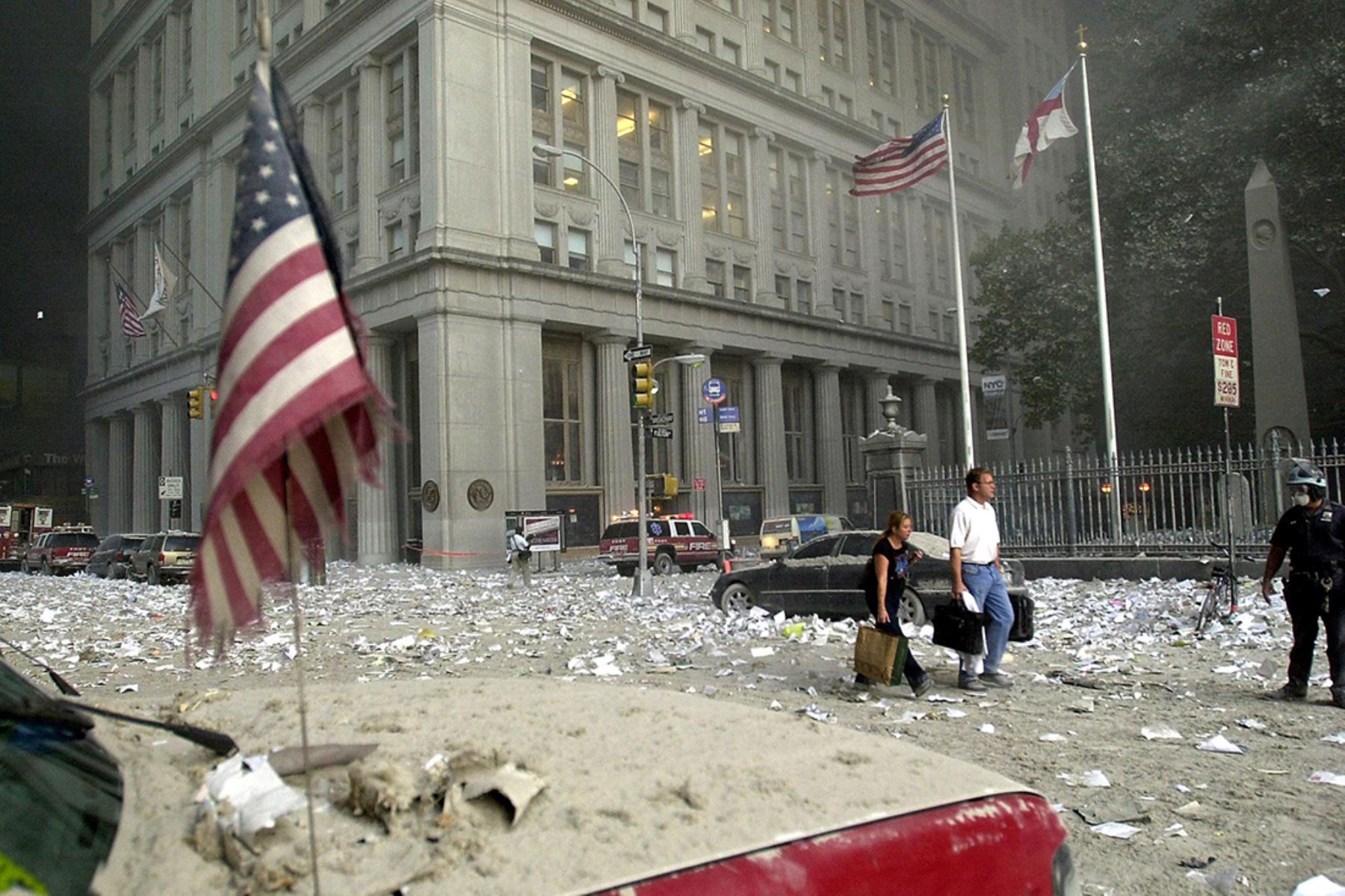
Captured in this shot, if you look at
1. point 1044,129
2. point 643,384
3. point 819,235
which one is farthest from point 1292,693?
point 819,235

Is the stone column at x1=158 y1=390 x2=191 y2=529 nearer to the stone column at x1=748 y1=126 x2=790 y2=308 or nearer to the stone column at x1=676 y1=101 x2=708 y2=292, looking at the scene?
the stone column at x1=676 y1=101 x2=708 y2=292

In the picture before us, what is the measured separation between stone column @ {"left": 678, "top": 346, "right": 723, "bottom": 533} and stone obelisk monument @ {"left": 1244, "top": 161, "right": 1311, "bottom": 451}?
2448 cm

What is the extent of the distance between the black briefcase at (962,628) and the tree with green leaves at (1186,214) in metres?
25.7

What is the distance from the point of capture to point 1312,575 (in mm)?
8078

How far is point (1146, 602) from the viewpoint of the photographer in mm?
15023

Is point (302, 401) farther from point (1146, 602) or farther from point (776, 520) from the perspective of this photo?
point (776, 520)

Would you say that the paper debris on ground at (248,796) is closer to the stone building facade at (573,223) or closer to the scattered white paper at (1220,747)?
the scattered white paper at (1220,747)

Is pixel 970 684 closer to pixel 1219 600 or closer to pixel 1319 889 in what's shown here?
pixel 1319 889

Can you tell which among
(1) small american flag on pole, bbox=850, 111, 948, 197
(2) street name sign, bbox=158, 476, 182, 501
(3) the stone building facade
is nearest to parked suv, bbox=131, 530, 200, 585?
(3) the stone building facade

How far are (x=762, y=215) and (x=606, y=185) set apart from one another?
34.8 feet

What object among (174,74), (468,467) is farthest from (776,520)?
(174,74)

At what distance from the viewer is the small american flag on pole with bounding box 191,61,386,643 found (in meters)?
1.94

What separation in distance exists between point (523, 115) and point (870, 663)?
33.4 metres

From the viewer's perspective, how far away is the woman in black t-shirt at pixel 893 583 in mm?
9125
